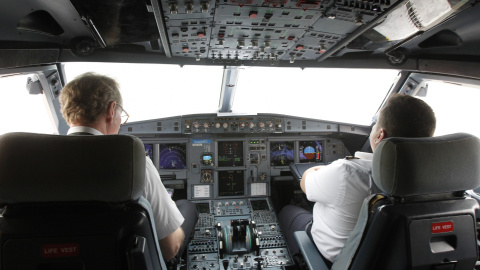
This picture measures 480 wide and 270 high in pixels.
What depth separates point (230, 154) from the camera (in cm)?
412

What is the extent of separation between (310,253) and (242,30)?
61.4 inches

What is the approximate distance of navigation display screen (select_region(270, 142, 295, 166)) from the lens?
421 centimetres

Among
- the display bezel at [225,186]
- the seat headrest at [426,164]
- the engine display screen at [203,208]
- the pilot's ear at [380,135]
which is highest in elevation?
the pilot's ear at [380,135]

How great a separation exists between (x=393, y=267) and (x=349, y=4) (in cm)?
138

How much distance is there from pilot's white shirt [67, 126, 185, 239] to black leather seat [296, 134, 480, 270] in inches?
34.1

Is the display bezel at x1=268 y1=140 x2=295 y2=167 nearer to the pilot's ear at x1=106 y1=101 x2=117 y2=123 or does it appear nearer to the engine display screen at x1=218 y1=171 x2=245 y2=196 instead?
the engine display screen at x1=218 y1=171 x2=245 y2=196

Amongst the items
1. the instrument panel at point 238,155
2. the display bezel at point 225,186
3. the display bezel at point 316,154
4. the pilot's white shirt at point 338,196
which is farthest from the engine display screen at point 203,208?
the pilot's white shirt at point 338,196

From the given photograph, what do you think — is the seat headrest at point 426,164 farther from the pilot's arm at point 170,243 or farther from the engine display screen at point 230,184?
the engine display screen at point 230,184

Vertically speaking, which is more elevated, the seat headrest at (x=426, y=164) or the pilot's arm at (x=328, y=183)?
the seat headrest at (x=426, y=164)

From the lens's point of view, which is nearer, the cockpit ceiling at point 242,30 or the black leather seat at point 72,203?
the black leather seat at point 72,203

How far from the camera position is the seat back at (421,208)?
1262 mm

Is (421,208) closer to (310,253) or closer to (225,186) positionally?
(310,253)

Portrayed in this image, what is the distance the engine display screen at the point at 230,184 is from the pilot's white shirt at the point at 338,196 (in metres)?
2.16

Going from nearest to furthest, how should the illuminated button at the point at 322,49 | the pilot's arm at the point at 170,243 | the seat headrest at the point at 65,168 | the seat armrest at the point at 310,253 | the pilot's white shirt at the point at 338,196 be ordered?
the seat headrest at the point at 65,168 < the pilot's arm at the point at 170,243 < the pilot's white shirt at the point at 338,196 < the seat armrest at the point at 310,253 < the illuminated button at the point at 322,49
